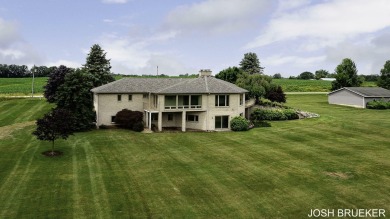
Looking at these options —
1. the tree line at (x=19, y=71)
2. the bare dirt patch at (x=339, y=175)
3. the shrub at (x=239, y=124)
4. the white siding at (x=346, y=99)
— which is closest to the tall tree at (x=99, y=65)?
the shrub at (x=239, y=124)

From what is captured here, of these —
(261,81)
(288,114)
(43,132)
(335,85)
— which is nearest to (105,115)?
(43,132)

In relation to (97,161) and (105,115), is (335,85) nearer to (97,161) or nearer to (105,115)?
(105,115)

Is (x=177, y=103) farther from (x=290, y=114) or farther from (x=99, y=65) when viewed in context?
(x=99, y=65)

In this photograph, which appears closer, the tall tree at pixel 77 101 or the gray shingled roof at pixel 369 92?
the tall tree at pixel 77 101

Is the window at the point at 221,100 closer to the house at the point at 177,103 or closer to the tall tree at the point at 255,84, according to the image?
the house at the point at 177,103

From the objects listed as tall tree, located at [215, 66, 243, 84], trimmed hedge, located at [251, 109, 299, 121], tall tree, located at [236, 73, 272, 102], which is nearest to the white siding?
tall tree, located at [236, 73, 272, 102]

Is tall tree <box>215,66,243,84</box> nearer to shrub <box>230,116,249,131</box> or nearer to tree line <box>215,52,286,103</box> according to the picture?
tree line <box>215,52,286,103</box>

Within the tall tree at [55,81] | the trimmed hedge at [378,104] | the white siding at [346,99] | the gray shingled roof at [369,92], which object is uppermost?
the tall tree at [55,81]
